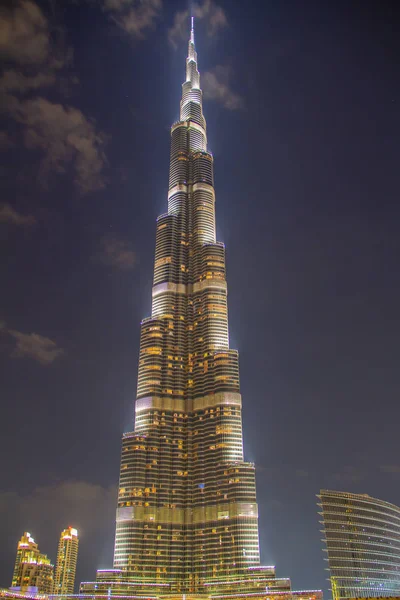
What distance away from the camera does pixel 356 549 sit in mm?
179750

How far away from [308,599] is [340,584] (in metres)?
34.8

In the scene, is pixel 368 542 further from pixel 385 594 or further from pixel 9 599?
pixel 9 599

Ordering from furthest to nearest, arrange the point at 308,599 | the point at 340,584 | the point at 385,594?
the point at 308,599 < the point at 385,594 < the point at 340,584

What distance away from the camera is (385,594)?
184375 millimetres

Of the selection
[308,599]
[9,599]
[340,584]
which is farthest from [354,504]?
[9,599]

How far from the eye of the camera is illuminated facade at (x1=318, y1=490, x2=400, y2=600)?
567 feet

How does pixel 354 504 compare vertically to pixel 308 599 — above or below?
above

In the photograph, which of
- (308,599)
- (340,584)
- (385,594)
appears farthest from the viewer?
(308,599)

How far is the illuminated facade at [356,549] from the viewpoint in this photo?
173 m

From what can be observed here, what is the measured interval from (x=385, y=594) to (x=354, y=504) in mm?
30878

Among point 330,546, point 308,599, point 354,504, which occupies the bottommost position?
point 308,599

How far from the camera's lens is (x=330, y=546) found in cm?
17538

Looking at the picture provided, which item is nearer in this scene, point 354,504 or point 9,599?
point 9,599

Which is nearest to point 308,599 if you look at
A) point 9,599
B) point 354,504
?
point 354,504
